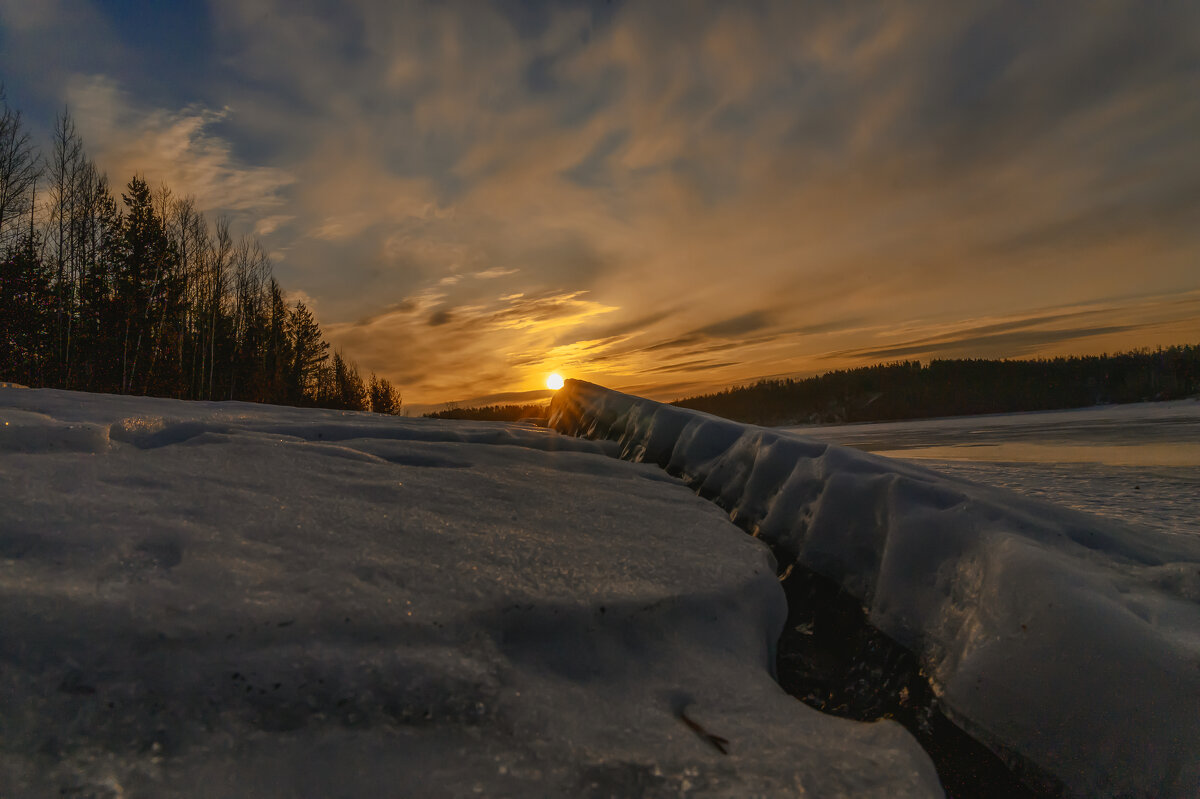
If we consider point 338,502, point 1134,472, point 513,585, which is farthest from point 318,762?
point 1134,472

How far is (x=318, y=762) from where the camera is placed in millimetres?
572

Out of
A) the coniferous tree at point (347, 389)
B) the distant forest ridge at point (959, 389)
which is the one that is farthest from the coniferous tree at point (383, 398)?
the distant forest ridge at point (959, 389)

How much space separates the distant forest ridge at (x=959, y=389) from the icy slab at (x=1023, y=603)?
113ft

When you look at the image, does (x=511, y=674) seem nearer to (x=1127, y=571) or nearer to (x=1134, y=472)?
(x=1127, y=571)

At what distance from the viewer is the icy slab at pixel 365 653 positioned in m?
0.57

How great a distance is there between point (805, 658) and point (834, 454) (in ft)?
2.41

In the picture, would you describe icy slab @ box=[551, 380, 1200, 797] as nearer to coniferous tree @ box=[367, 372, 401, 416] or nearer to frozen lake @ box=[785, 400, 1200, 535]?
frozen lake @ box=[785, 400, 1200, 535]

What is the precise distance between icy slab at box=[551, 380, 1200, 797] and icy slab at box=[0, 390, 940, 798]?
24 centimetres

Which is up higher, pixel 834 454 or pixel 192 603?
pixel 834 454

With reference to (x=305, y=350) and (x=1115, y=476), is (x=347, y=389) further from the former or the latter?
(x=1115, y=476)

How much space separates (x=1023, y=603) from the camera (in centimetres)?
89

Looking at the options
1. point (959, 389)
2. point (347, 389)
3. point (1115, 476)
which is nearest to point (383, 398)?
point (347, 389)

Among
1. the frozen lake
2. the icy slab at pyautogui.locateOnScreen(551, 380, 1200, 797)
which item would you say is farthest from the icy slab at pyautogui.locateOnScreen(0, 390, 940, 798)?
the frozen lake

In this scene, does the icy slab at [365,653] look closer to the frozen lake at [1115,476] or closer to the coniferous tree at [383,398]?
the frozen lake at [1115,476]
